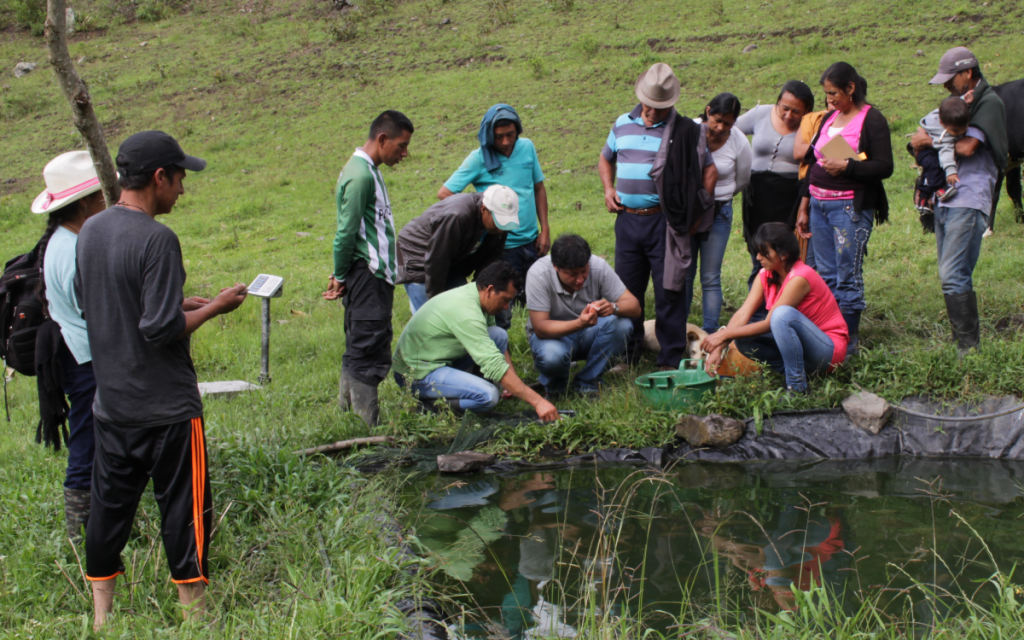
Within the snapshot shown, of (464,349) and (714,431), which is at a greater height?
(464,349)

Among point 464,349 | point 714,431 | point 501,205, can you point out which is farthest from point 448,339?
point 714,431

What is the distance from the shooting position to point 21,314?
3160 mm

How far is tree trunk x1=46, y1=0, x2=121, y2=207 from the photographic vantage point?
11.3 feet

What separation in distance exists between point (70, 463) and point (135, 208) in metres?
1.30

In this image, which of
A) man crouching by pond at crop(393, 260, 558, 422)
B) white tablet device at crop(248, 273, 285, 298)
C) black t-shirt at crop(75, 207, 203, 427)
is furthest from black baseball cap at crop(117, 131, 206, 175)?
white tablet device at crop(248, 273, 285, 298)

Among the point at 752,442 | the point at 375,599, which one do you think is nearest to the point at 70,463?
the point at 375,599

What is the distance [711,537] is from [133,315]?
8.37 ft

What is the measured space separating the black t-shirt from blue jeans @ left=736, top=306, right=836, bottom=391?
3.30 m

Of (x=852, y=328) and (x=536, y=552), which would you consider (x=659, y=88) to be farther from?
(x=536, y=552)

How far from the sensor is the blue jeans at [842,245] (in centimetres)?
497

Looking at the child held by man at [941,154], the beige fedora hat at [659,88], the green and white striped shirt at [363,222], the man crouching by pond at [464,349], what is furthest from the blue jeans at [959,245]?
the green and white striped shirt at [363,222]

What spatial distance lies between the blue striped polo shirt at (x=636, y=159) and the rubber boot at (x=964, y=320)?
68.6 inches

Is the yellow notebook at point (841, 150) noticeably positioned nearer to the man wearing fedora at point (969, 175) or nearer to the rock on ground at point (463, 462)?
the man wearing fedora at point (969, 175)

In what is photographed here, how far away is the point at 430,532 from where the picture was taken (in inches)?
151
